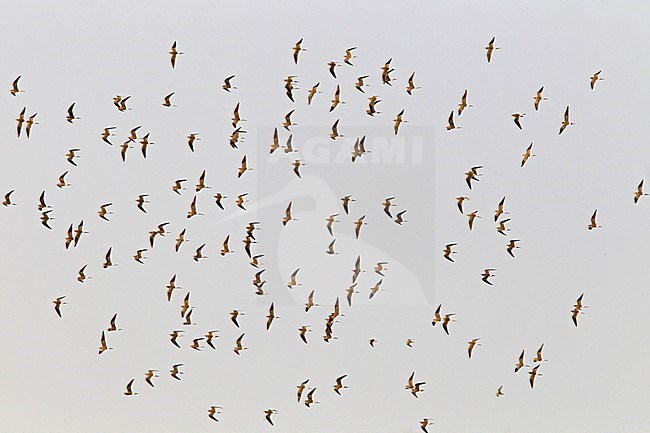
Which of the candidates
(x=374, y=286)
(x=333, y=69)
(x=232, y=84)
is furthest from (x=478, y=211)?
(x=232, y=84)

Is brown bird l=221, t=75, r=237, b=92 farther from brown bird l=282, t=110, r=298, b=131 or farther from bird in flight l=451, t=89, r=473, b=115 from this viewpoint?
bird in flight l=451, t=89, r=473, b=115

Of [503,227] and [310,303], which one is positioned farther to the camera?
[310,303]

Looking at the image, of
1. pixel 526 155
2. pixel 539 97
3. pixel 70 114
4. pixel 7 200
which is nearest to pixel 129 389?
pixel 7 200

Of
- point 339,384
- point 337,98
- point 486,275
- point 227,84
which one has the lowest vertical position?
point 339,384

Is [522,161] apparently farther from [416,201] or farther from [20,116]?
[20,116]

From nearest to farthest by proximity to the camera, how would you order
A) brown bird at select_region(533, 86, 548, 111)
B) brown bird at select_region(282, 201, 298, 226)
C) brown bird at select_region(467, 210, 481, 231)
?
1. brown bird at select_region(533, 86, 548, 111)
2. brown bird at select_region(467, 210, 481, 231)
3. brown bird at select_region(282, 201, 298, 226)

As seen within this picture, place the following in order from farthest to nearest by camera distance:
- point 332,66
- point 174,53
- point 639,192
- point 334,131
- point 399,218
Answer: point 399,218, point 334,131, point 639,192, point 332,66, point 174,53

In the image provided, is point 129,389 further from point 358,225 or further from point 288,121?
point 288,121

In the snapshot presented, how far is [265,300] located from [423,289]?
2077 mm

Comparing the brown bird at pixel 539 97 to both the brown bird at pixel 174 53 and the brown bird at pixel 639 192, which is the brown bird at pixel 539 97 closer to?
the brown bird at pixel 639 192

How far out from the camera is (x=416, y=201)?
13711mm

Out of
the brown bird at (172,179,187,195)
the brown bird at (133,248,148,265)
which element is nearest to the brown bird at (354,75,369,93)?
the brown bird at (172,179,187,195)

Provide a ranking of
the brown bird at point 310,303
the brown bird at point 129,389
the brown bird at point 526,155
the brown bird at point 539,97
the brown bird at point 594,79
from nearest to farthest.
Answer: the brown bird at point 594,79, the brown bird at point 539,97, the brown bird at point 526,155, the brown bird at point 129,389, the brown bird at point 310,303

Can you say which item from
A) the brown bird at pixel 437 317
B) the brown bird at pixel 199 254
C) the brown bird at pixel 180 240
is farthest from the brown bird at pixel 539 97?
the brown bird at pixel 180 240
